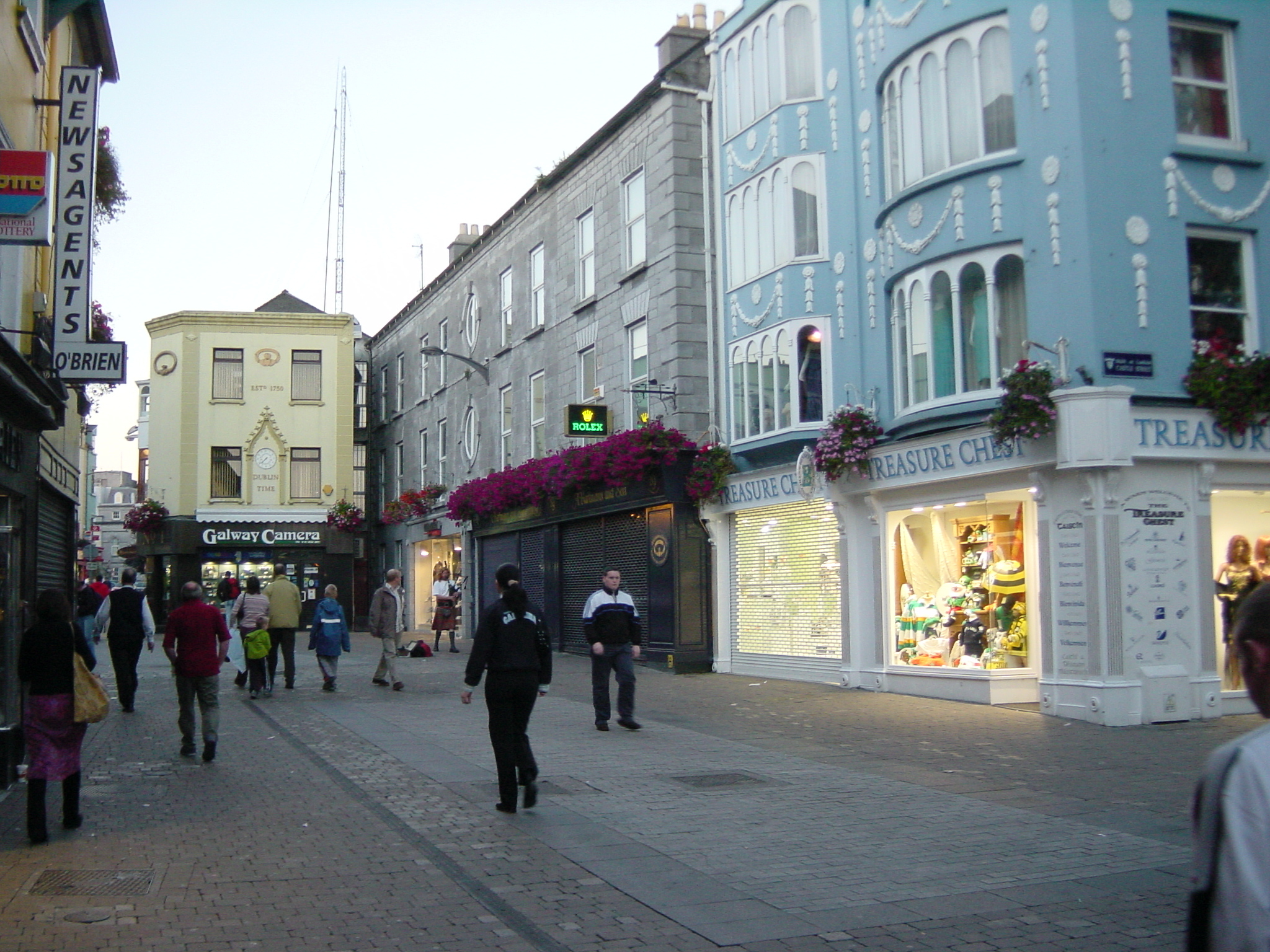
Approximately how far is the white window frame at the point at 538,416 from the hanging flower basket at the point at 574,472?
2.25 feet

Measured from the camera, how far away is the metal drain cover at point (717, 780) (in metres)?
9.96

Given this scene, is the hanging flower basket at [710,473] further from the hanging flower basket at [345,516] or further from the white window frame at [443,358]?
the hanging flower basket at [345,516]

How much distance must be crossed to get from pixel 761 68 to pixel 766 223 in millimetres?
2480

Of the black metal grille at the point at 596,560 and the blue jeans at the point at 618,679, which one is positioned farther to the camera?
the black metal grille at the point at 596,560

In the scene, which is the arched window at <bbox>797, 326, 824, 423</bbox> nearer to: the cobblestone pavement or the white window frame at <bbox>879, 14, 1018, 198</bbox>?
the white window frame at <bbox>879, 14, 1018, 198</bbox>

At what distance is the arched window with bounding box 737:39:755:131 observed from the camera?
65.5 feet

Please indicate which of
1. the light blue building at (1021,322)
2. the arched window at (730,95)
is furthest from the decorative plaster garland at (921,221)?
the arched window at (730,95)

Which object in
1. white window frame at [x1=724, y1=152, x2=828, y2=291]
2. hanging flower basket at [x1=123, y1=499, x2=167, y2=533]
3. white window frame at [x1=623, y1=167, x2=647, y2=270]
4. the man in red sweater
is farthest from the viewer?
hanging flower basket at [x1=123, y1=499, x2=167, y2=533]

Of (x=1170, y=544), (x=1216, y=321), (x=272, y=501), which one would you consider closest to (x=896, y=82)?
(x=1216, y=321)

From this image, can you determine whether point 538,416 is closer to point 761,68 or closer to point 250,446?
point 761,68

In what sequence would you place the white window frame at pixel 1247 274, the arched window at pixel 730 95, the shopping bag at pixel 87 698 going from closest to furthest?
the shopping bag at pixel 87 698, the white window frame at pixel 1247 274, the arched window at pixel 730 95

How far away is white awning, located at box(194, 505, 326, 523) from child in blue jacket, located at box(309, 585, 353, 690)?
23.5 meters

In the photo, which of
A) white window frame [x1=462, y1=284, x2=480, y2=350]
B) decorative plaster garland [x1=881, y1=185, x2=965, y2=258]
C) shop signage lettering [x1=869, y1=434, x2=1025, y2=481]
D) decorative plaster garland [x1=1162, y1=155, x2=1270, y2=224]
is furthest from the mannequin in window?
white window frame [x1=462, y1=284, x2=480, y2=350]

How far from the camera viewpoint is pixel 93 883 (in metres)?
6.89
